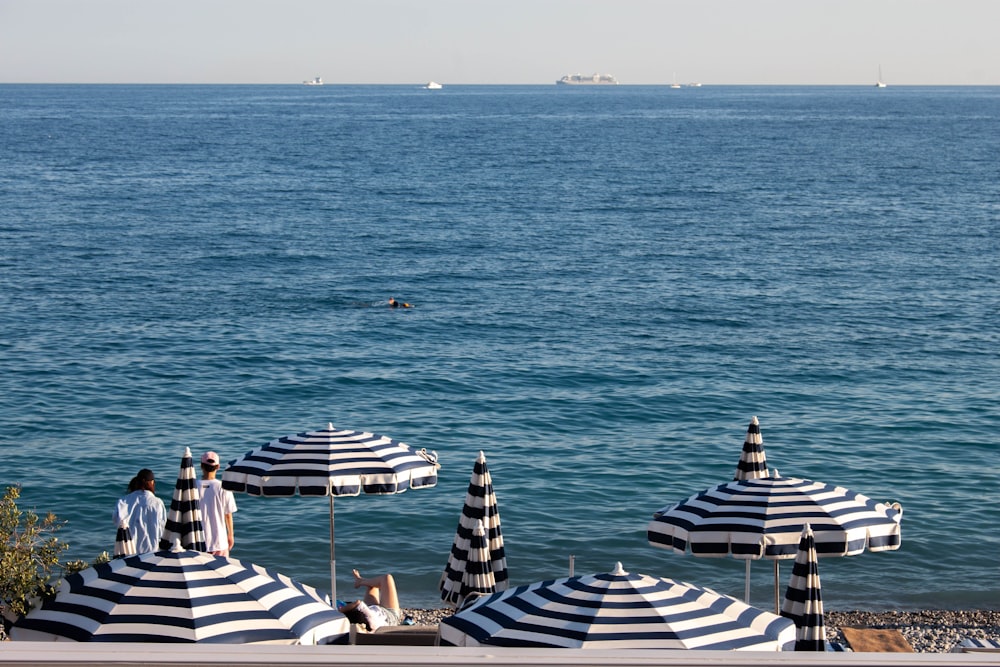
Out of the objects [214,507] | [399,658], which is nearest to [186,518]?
[214,507]

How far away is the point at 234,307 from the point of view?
122 ft

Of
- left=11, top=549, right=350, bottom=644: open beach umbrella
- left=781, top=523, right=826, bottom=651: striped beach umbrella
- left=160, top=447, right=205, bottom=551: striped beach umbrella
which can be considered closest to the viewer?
left=11, top=549, right=350, bottom=644: open beach umbrella

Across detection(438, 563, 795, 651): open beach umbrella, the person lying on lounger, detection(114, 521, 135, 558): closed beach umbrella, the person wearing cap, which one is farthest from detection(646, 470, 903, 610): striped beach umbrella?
detection(114, 521, 135, 558): closed beach umbrella

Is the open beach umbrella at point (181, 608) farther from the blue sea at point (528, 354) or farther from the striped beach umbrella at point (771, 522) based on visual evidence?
the blue sea at point (528, 354)

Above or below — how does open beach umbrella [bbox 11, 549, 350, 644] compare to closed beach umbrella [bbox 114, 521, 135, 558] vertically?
above

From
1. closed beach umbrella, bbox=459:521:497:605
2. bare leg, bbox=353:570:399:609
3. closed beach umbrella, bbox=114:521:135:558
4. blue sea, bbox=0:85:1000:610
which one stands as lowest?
blue sea, bbox=0:85:1000:610

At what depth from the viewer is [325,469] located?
12000 mm

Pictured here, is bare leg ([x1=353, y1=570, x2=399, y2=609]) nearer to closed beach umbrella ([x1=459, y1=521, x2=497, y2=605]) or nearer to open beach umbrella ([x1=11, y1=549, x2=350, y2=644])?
closed beach umbrella ([x1=459, y1=521, x2=497, y2=605])

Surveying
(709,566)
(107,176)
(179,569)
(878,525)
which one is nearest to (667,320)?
(709,566)

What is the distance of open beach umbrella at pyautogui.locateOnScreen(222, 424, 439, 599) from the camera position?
1201cm

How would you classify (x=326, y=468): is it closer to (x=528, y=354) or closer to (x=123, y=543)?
(x=123, y=543)

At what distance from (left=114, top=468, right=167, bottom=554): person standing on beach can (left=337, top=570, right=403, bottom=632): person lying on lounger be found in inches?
76.5

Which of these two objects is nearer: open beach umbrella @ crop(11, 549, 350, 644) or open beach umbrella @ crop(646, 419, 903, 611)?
open beach umbrella @ crop(11, 549, 350, 644)

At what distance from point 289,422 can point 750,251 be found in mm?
29257
